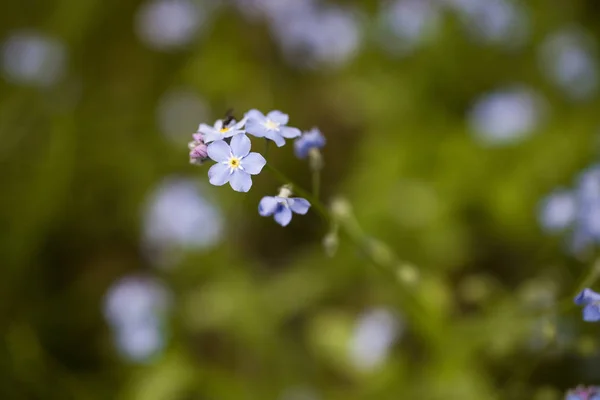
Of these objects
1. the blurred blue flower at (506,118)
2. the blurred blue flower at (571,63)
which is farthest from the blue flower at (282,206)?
the blurred blue flower at (571,63)

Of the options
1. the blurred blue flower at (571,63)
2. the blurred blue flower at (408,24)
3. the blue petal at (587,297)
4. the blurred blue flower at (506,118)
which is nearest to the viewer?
the blue petal at (587,297)

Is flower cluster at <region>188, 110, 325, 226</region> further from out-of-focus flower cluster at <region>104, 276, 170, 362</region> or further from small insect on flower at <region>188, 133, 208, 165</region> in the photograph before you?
out-of-focus flower cluster at <region>104, 276, 170, 362</region>

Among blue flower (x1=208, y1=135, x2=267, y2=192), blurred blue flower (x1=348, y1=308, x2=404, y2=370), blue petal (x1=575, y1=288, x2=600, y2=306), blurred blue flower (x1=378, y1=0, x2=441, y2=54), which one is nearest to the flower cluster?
blue flower (x1=208, y1=135, x2=267, y2=192)

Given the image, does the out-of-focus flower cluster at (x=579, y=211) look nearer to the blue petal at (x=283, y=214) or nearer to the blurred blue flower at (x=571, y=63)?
the blue petal at (x=283, y=214)

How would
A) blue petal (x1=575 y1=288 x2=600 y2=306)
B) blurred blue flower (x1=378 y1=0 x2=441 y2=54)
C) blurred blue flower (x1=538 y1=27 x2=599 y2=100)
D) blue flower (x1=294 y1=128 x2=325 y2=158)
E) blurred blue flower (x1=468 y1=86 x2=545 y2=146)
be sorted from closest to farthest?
blue petal (x1=575 y1=288 x2=600 y2=306)
blue flower (x1=294 y1=128 x2=325 y2=158)
blurred blue flower (x1=468 y1=86 x2=545 y2=146)
blurred blue flower (x1=538 y1=27 x2=599 y2=100)
blurred blue flower (x1=378 y1=0 x2=441 y2=54)

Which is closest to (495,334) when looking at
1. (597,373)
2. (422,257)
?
(597,373)

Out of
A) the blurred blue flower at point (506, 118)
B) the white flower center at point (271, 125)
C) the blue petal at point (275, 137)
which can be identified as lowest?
the blue petal at point (275, 137)
